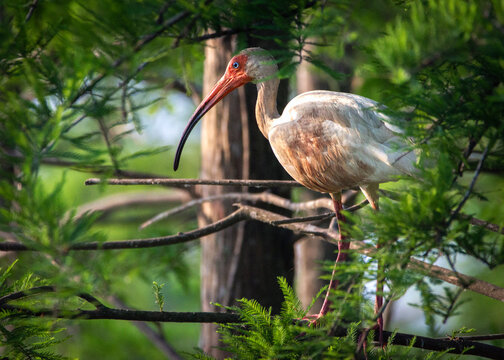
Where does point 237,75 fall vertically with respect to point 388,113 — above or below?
above

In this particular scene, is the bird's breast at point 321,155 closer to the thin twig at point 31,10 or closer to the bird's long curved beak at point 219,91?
the bird's long curved beak at point 219,91

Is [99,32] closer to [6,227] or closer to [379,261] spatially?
[6,227]

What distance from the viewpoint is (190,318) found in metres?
2.15

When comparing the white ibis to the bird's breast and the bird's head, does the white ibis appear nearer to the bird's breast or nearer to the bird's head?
the bird's breast

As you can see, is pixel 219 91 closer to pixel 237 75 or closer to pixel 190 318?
pixel 237 75

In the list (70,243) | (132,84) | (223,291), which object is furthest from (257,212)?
(70,243)

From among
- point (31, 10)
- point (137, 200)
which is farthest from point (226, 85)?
point (137, 200)

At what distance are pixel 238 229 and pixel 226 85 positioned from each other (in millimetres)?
1196

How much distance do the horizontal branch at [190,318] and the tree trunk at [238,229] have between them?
70.1 inches

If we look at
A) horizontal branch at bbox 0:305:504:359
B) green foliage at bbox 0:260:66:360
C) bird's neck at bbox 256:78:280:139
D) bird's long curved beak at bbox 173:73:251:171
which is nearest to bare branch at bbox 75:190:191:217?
bird's long curved beak at bbox 173:73:251:171

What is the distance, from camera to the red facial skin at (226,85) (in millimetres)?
3600

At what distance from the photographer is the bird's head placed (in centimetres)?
359

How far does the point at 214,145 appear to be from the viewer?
14.2ft

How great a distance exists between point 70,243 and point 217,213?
283 cm
